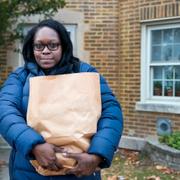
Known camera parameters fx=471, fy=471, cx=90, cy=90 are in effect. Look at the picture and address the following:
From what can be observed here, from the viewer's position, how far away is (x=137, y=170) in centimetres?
715

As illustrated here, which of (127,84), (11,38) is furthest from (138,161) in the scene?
(11,38)

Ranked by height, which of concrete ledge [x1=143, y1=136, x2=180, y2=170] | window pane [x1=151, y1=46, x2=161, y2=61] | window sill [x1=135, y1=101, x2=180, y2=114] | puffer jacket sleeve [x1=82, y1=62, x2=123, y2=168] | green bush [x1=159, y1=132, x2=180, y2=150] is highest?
window pane [x1=151, y1=46, x2=161, y2=61]

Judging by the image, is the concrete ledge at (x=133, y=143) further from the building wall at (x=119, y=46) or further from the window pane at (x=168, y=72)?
the window pane at (x=168, y=72)

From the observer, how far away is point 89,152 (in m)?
2.32

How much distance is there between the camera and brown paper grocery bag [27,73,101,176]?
235 cm

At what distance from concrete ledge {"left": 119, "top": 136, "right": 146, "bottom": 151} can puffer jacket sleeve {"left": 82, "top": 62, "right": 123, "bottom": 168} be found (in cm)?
608

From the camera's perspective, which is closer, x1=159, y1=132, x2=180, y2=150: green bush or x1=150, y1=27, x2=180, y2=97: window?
x1=159, y1=132, x2=180, y2=150: green bush

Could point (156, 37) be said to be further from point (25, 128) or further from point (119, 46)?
point (25, 128)

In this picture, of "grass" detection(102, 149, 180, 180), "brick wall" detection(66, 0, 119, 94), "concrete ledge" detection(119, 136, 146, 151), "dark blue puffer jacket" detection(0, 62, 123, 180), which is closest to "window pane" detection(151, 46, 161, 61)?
"brick wall" detection(66, 0, 119, 94)

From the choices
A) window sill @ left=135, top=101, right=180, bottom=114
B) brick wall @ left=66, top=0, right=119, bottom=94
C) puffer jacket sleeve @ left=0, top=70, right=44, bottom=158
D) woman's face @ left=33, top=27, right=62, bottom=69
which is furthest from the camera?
brick wall @ left=66, top=0, right=119, bottom=94

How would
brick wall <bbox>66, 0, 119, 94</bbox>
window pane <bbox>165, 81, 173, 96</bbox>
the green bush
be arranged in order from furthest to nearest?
brick wall <bbox>66, 0, 119, 94</bbox>, window pane <bbox>165, 81, 173, 96</bbox>, the green bush

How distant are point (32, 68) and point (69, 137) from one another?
1.54 ft

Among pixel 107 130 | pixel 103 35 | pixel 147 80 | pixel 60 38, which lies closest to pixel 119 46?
pixel 103 35

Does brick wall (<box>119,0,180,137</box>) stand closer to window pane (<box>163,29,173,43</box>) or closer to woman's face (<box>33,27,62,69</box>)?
window pane (<box>163,29,173,43</box>)
